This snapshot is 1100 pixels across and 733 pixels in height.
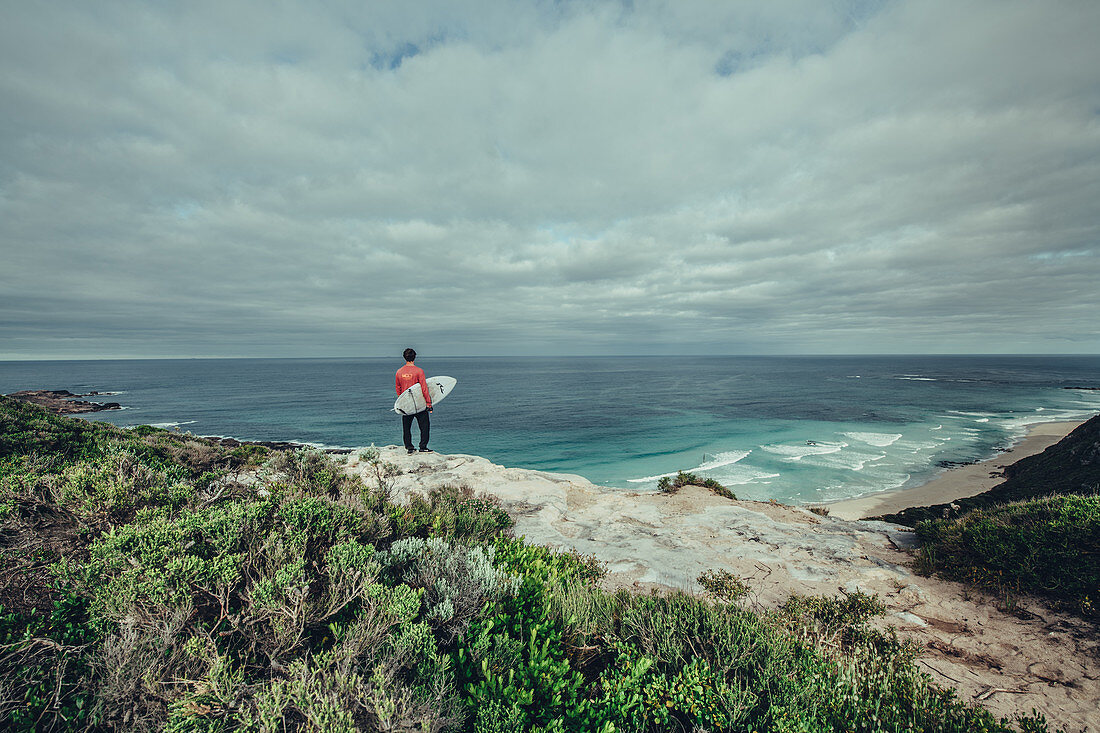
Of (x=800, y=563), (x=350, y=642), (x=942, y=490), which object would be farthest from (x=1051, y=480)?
(x=350, y=642)

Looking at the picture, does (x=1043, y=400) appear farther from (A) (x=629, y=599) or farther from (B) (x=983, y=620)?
(A) (x=629, y=599)

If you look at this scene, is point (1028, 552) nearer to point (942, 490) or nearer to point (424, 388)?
point (424, 388)

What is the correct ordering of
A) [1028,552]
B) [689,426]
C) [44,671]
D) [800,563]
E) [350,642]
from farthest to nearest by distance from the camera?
[689,426] → [800,563] → [1028,552] → [350,642] → [44,671]

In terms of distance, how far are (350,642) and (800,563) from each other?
7.16 meters

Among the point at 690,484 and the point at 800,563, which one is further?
the point at 690,484

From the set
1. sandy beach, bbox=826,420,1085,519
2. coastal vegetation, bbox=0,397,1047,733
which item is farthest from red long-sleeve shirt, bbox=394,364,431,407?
sandy beach, bbox=826,420,1085,519

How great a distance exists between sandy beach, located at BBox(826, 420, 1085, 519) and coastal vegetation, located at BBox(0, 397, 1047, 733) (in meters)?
19.4

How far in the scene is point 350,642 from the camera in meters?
2.72

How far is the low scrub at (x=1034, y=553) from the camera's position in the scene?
5.36 metres

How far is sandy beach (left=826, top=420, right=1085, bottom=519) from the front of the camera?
2017 cm

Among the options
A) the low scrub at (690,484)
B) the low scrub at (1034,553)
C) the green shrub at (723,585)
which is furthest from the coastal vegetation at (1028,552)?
the low scrub at (690,484)

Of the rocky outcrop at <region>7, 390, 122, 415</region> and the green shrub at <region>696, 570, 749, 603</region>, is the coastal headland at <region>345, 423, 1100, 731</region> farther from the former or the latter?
the rocky outcrop at <region>7, 390, 122, 415</region>

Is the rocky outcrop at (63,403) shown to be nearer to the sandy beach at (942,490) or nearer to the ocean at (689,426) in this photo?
the ocean at (689,426)

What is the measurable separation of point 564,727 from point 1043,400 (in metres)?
97.5
